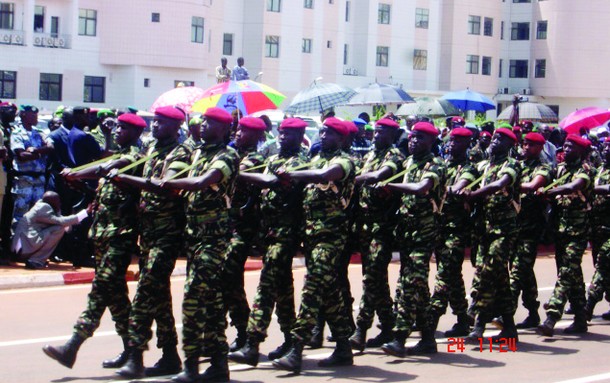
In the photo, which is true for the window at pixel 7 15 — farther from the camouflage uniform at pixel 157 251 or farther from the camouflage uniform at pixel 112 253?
the camouflage uniform at pixel 157 251

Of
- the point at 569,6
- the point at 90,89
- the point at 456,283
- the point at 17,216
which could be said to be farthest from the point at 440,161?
the point at 569,6

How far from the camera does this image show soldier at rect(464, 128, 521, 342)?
10.3 metres

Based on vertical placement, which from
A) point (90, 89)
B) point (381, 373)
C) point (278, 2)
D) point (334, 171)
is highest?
point (278, 2)

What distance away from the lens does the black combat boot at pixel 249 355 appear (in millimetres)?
8906

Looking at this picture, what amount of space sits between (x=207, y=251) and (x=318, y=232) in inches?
Result: 43.3

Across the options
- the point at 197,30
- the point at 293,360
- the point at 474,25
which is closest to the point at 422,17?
the point at 474,25

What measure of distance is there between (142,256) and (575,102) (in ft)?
215

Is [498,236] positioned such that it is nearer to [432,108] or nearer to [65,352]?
[65,352]

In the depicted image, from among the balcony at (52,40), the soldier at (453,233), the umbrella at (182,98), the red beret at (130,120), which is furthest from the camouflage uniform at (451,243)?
the balcony at (52,40)

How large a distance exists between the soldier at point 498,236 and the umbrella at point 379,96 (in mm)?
12107

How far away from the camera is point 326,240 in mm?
9000

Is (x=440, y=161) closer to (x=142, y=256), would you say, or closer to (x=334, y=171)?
(x=334, y=171)

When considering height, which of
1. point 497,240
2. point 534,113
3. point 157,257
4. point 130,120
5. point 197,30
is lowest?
point 157,257

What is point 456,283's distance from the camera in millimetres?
10352
